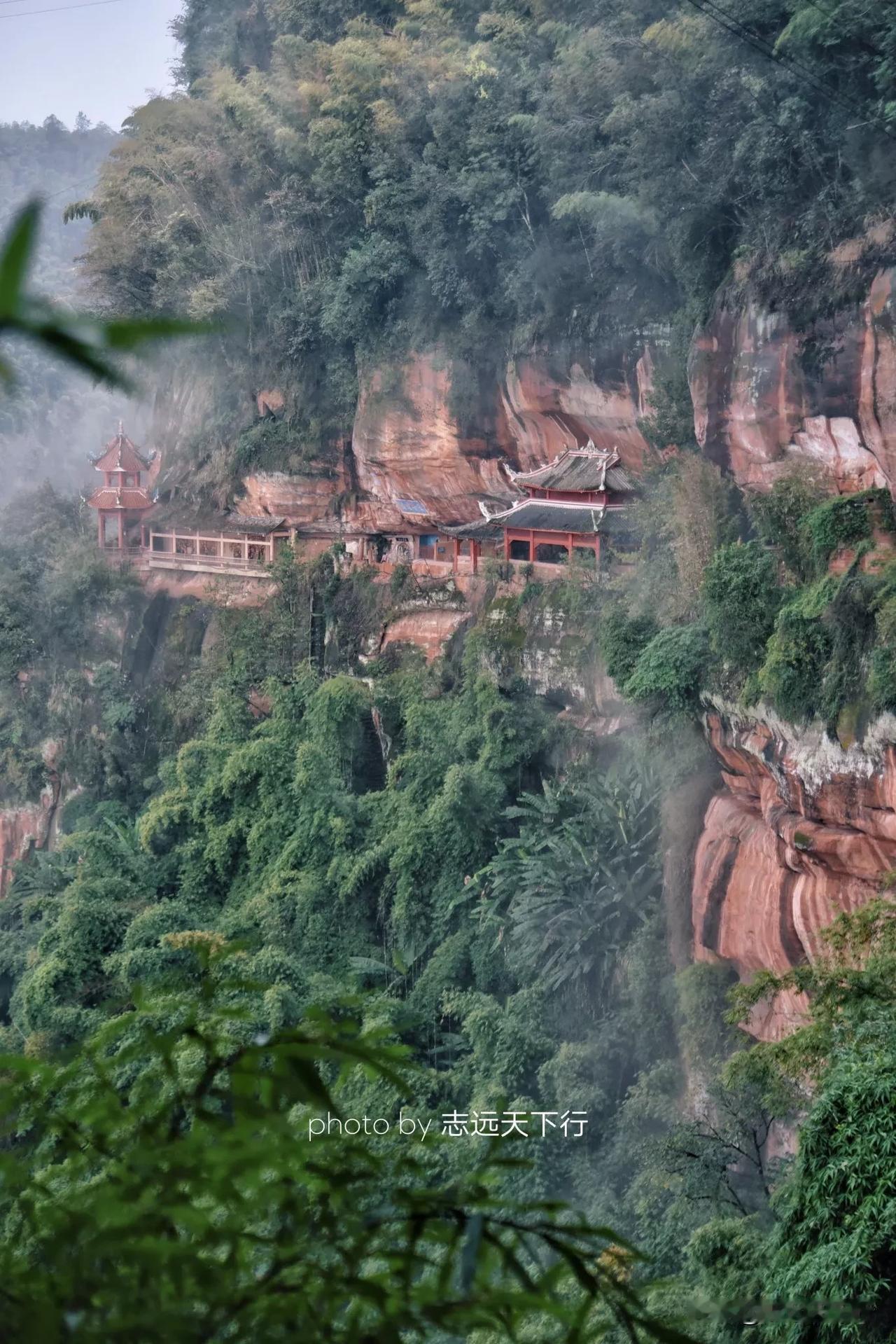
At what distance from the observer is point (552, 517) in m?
13.1

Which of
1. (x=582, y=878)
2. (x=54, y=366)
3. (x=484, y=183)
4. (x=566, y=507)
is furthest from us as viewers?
(x=54, y=366)

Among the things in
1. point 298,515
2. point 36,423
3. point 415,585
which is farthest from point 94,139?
point 415,585

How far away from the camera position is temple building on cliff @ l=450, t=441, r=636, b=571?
1273 cm

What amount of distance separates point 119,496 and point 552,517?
7.06 metres

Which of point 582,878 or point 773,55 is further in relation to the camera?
point 582,878

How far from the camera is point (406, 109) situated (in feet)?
46.9

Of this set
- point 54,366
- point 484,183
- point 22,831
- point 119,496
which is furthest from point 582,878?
point 54,366

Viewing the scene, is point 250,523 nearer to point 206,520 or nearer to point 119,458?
point 206,520

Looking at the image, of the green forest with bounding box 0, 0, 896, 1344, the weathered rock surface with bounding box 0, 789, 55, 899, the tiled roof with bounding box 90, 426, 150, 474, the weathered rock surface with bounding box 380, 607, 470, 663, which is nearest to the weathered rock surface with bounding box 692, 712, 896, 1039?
the green forest with bounding box 0, 0, 896, 1344

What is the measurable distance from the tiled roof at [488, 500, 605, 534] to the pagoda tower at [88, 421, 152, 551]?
618cm

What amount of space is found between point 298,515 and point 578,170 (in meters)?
5.65

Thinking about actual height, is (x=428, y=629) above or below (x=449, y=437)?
below

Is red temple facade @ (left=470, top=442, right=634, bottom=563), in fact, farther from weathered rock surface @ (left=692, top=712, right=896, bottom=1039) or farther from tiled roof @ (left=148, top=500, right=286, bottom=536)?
tiled roof @ (left=148, top=500, right=286, bottom=536)

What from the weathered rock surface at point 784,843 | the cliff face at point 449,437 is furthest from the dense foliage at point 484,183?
the weathered rock surface at point 784,843
